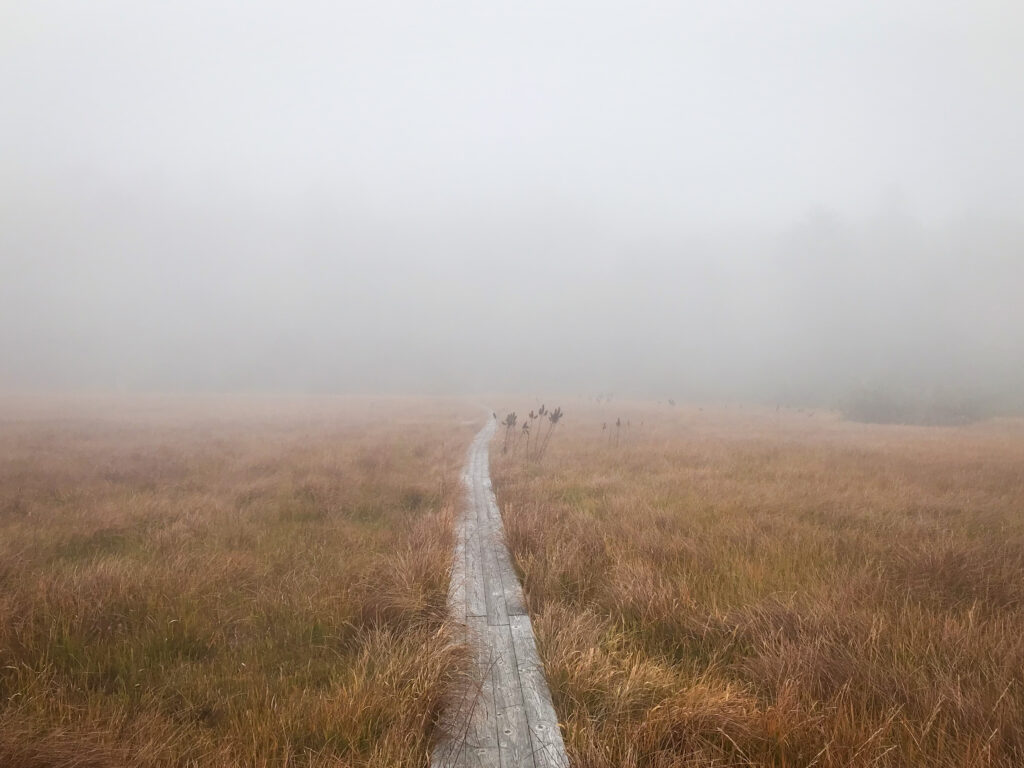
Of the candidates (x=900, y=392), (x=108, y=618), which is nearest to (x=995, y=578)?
(x=108, y=618)

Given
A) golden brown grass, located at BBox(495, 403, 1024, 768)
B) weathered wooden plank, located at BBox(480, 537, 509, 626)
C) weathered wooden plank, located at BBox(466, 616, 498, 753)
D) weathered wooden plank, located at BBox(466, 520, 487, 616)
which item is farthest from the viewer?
weathered wooden plank, located at BBox(466, 520, 487, 616)

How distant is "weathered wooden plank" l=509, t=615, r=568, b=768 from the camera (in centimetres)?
275

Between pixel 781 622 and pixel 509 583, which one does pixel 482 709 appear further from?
pixel 781 622

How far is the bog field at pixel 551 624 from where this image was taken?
2.73 metres

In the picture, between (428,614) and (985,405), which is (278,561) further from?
(985,405)

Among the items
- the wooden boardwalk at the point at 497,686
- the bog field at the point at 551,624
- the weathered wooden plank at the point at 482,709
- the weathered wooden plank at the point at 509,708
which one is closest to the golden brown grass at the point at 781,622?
the bog field at the point at 551,624

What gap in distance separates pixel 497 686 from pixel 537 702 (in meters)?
0.33

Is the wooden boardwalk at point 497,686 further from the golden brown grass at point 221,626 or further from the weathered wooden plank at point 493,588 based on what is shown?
the golden brown grass at point 221,626

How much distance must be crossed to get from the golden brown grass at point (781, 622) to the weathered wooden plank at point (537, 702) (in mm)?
97

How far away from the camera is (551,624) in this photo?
416 centimetres

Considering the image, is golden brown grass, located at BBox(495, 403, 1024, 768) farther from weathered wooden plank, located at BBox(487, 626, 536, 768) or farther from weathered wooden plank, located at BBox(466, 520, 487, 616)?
weathered wooden plank, located at BBox(466, 520, 487, 616)

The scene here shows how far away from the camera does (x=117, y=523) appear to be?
7.49m

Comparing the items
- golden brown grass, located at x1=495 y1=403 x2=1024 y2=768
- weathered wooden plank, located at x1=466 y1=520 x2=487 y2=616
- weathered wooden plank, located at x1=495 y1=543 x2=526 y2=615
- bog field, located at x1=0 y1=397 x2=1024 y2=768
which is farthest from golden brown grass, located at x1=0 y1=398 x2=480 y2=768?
golden brown grass, located at x1=495 y1=403 x2=1024 y2=768

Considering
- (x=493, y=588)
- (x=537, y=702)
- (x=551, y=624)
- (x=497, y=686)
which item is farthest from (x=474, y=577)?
(x=537, y=702)
